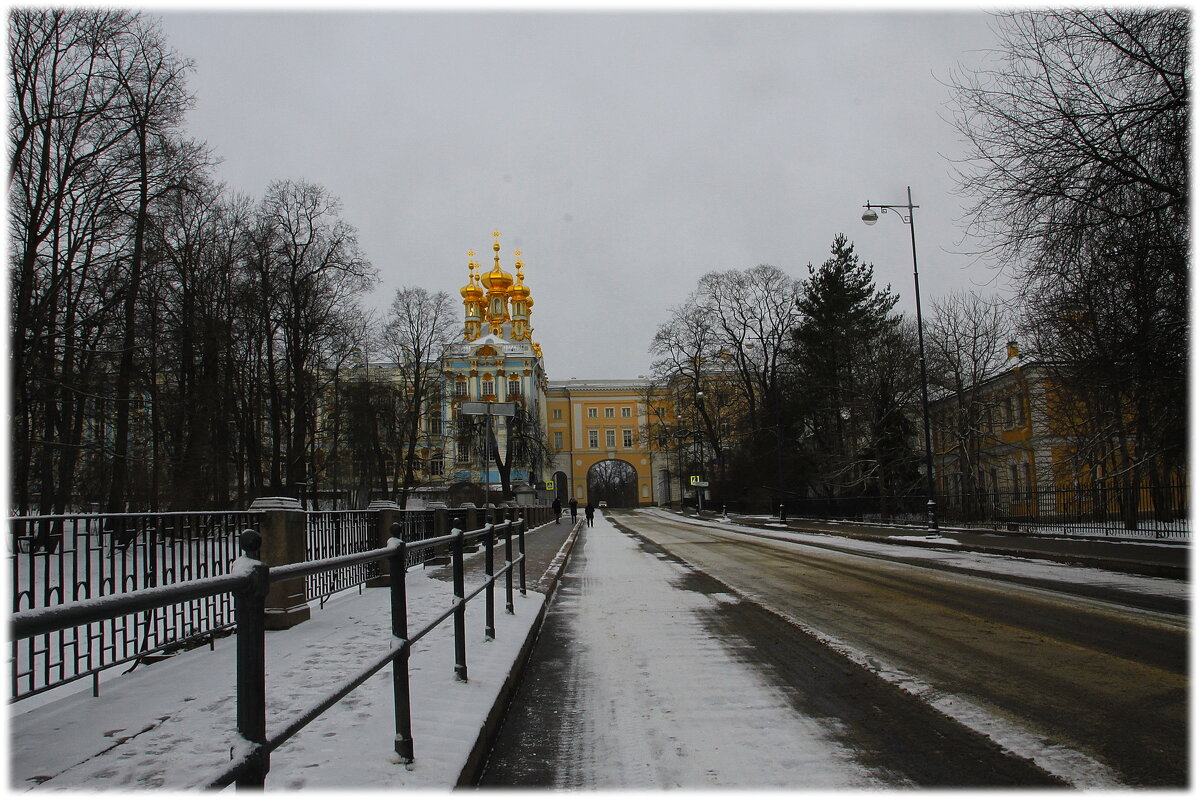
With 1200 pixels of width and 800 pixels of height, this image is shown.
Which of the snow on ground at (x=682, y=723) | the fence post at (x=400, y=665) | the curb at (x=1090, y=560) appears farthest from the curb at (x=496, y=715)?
the curb at (x=1090, y=560)

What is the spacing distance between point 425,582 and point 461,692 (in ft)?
22.0

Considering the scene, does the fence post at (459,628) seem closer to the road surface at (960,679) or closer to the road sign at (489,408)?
the road surface at (960,679)

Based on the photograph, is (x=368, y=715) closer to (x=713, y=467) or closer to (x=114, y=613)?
(x=114, y=613)

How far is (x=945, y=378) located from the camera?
39781mm

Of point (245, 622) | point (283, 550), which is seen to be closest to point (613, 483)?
point (283, 550)

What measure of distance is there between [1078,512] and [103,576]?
79.3ft

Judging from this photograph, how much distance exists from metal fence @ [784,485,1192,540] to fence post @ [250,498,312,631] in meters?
18.4

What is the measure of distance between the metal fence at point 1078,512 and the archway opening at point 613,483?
75062mm

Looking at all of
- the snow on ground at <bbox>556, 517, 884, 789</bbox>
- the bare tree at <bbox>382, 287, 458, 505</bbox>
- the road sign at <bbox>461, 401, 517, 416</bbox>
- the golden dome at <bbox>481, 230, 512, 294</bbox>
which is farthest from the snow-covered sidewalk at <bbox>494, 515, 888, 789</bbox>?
the golden dome at <bbox>481, 230, 512, 294</bbox>

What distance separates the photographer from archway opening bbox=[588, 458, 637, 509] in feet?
364

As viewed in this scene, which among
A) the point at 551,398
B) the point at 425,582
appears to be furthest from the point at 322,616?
the point at 551,398

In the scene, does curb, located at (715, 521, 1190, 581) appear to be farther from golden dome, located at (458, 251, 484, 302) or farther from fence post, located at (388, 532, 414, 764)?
golden dome, located at (458, 251, 484, 302)

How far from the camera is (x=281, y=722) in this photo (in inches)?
99.3

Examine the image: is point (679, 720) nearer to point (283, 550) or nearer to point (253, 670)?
point (253, 670)
